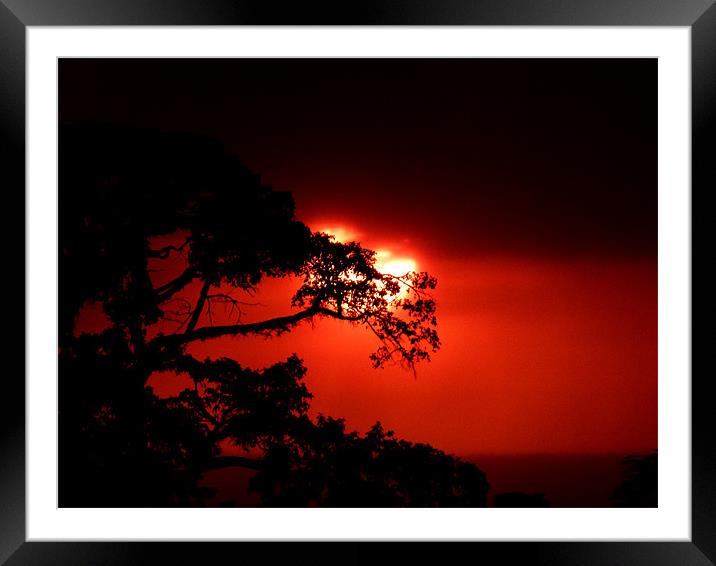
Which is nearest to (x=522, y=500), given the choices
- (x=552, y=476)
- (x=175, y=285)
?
(x=552, y=476)

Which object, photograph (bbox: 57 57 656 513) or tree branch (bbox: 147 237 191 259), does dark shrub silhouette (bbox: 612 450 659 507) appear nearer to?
photograph (bbox: 57 57 656 513)

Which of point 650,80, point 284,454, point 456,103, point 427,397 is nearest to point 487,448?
point 427,397

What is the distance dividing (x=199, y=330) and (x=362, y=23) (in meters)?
2.41

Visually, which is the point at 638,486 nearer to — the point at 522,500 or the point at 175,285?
the point at 522,500

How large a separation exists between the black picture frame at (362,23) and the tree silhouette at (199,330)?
2.04m

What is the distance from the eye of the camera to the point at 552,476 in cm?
397

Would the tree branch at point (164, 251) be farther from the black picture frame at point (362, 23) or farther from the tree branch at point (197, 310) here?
the black picture frame at point (362, 23)

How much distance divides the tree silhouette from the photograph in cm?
1

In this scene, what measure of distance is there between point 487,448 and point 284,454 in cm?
105

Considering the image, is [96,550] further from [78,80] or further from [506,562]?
[78,80]

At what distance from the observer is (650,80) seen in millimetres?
3863

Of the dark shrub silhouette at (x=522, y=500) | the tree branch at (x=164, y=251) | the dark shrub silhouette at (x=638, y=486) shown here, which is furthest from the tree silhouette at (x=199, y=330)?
the dark shrub silhouette at (x=638, y=486)

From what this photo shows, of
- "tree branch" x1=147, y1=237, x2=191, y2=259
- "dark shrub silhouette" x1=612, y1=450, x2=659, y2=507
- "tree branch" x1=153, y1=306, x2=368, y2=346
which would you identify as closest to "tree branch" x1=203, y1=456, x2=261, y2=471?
"tree branch" x1=153, y1=306, x2=368, y2=346

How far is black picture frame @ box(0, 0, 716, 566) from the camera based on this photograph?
168 cm
